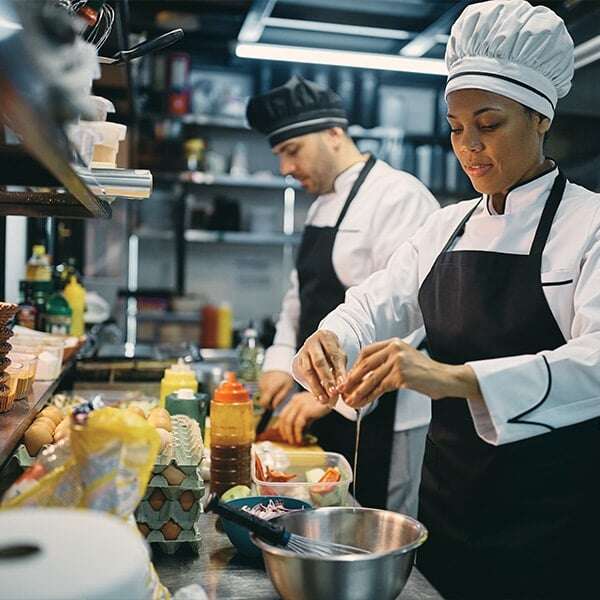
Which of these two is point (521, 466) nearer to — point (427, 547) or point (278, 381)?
point (427, 547)

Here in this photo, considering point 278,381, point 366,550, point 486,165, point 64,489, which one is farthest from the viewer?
point 278,381

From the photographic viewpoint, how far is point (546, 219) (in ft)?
6.19

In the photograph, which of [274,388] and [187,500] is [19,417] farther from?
[274,388]

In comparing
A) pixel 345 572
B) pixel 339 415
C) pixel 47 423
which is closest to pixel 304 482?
pixel 47 423

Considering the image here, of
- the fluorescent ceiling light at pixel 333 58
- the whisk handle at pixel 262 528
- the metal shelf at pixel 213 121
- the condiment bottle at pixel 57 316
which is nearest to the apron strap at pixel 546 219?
the whisk handle at pixel 262 528

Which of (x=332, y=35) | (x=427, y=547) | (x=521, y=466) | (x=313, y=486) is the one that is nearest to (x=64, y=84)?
(x=313, y=486)

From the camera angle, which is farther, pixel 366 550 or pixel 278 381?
pixel 278 381

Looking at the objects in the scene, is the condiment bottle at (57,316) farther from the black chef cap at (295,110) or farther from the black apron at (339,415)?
the black chef cap at (295,110)

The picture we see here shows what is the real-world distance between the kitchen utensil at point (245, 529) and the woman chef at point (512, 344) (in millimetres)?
245

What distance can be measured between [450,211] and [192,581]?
1188 mm

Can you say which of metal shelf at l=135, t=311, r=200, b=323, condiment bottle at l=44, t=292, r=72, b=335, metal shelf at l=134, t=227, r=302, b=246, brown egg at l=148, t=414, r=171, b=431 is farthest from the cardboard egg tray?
metal shelf at l=134, t=227, r=302, b=246

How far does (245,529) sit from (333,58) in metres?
3.43

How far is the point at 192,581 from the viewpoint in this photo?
4.83 feet

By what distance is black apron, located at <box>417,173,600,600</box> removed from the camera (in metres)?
1.79
